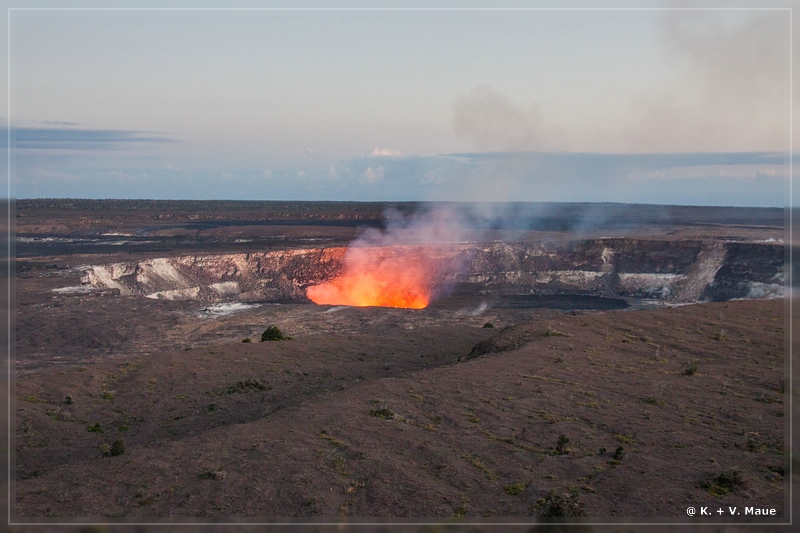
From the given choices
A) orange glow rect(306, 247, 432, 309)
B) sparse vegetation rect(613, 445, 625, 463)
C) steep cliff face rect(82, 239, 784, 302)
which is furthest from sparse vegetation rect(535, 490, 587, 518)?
steep cliff face rect(82, 239, 784, 302)

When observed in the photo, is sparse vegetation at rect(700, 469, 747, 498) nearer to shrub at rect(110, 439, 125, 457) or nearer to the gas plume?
shrub at rect(110, 439, 125, 457)

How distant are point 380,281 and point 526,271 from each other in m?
17.1

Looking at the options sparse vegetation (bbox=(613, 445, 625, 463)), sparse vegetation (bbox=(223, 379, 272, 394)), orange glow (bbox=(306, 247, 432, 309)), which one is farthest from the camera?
orange glow (bbox=(306, 247, 432, 309))

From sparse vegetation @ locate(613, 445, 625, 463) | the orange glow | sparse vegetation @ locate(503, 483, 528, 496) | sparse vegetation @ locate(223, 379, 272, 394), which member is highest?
the orange glow

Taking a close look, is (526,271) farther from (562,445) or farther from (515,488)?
(515,488)

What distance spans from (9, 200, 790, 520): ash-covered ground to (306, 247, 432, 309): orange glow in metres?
11.7

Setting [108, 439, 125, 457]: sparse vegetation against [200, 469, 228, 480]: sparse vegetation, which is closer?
[200, 469, 228, 480]: sparse vegetation

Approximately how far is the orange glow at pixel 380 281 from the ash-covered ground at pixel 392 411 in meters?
11.7

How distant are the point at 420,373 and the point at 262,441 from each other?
9634mm

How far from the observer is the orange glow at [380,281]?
61.3 metres

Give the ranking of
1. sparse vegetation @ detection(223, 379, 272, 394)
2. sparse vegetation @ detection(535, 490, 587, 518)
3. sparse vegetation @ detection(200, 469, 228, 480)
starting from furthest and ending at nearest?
1. sparse vegetation @ detection(223, 379, 272, 394)
2. sparse vegetation @ detection(200, 469, 228, 480)
3. sparse vegetation @ detection(535, 490, 587, 518)

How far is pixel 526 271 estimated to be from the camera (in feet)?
230

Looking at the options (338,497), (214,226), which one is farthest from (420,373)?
(214,226)

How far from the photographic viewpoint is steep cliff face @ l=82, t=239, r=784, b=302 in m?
58.8
